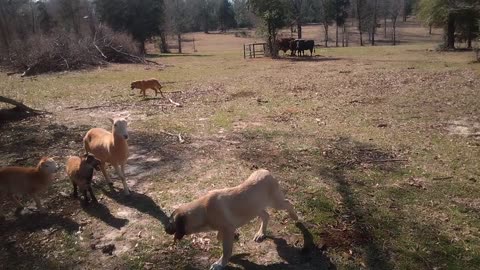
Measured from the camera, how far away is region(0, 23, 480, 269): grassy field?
509 centimetres

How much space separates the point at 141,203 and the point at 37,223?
150cm

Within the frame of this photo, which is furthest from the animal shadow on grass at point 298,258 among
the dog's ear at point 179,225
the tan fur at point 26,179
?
the tan fur at point 26,179

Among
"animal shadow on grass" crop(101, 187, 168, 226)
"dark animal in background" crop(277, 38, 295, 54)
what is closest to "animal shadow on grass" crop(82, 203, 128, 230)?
"animal shadow on grass" crop(101, 187, 168, 226)

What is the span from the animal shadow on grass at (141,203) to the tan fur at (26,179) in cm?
109

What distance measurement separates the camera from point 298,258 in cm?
493

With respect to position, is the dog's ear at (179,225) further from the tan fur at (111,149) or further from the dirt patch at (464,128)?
the dirt patch at (464,128)

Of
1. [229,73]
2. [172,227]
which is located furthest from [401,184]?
[229,73]

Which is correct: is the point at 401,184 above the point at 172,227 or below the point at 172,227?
below

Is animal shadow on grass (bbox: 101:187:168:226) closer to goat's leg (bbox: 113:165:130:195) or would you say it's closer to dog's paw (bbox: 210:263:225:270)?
goat's leg (bbox: 113:165:130:195)

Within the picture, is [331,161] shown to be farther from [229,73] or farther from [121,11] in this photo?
[121,11]

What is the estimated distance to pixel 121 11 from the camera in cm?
4503

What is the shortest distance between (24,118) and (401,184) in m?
10.7

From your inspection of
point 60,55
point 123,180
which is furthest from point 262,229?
point 60,55

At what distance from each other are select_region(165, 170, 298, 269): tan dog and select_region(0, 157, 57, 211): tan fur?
2694 millimetres
